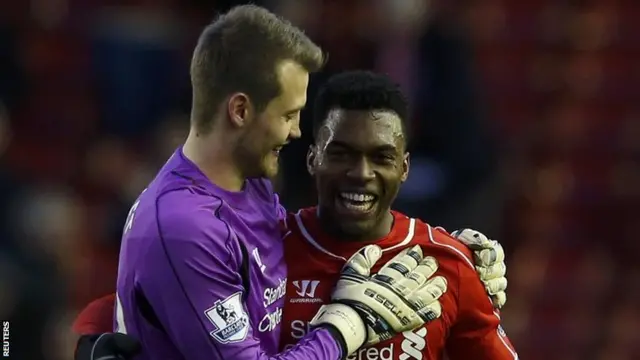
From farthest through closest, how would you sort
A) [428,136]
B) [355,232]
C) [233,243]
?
1. [428,136]
2. [355,232]
3. [233,243]

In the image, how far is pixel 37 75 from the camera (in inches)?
284

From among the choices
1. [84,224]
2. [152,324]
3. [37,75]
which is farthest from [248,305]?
[37,75]

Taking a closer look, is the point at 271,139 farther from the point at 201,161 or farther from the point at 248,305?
the point at 248,305

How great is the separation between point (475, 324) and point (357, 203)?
489 mm

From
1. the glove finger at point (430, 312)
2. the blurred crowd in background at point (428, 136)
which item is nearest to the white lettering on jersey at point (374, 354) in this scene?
the glove finger at point (430, 312)

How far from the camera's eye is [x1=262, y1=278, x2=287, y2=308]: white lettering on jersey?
3434 millimetres

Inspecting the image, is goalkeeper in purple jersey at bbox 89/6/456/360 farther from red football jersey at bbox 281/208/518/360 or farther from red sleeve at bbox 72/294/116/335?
red sleeve at bbox 72/294/116/335

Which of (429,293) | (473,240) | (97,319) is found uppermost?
(473,240)

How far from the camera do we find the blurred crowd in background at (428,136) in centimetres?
596

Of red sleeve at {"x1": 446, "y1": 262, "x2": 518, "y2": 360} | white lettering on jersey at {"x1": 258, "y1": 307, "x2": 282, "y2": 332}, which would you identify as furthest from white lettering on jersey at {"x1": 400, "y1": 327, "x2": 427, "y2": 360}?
white lettering on jersey at {"x1": 258, "y1": 307, "x2": 282, "y2": 332}

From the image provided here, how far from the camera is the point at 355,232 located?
11.9 feet

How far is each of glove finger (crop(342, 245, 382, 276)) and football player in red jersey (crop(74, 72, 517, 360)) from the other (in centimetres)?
4

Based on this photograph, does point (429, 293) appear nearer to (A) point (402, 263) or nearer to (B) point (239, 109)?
(A) point (402, 263)

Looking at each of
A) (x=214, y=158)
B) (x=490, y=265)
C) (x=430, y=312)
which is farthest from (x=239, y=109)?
(x=490, y=265)
